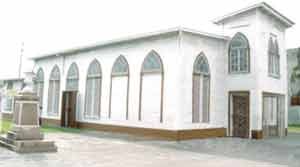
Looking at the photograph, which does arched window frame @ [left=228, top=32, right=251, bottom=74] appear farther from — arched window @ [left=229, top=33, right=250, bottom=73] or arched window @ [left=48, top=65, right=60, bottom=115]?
arched window @ [left=48, top=65, right=60, bottom=115]

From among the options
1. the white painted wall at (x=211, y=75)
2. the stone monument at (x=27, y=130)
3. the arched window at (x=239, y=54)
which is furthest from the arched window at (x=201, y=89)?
the stone monument at (x=27, y=130)

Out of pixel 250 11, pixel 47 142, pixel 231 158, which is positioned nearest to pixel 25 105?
pixel 47 142

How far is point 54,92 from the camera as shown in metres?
18.0

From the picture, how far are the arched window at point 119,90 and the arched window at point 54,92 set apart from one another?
16.1 feet

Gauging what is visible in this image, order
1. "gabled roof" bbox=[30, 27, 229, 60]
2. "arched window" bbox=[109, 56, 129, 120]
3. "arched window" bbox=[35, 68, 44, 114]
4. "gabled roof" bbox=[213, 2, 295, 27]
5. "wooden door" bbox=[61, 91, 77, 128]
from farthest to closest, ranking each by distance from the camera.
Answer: "arched window" bbox=[35, 68, 44, 114] → "wooden door" bbox=[61, 91, 77, 128] → "arched window" bbox=[109, 56, 129, 120] → "gabled roof" bbox=[213, 2, 295, 27] → "gabled roof" bbox=[30, 27, 229, 60]

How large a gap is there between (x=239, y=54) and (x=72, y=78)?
8.96 metres

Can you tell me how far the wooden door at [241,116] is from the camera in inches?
527

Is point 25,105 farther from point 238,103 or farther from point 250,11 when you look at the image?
point 250,11

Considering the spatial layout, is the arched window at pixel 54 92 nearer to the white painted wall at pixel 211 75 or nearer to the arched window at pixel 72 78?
the arched window at pixel 72 78

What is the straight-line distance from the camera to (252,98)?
13.0 m

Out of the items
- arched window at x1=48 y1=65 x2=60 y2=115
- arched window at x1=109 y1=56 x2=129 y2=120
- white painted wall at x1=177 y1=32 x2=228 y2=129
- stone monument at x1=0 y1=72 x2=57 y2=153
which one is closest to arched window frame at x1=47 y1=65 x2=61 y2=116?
arched window at x1=48 y1=65 x2=60 y2=115

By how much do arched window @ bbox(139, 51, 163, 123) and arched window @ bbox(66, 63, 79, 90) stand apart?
514 centimetres

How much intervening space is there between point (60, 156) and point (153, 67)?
20.6 ft

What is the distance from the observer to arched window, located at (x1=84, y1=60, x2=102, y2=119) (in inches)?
596
